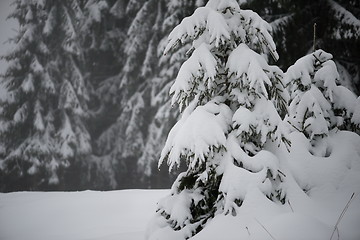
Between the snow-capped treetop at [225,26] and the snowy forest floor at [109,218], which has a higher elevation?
the snow-capped treetop at [225,26]

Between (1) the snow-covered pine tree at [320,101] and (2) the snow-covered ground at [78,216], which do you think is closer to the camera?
(1) the snow-covered pine tree at [320,101]

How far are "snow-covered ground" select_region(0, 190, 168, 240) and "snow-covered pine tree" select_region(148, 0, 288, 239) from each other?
1990 mm

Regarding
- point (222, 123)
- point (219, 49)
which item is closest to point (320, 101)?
point (219, 49)

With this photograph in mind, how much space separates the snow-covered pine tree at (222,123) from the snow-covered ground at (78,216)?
1.99m

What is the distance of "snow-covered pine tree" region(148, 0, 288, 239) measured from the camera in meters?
3.07

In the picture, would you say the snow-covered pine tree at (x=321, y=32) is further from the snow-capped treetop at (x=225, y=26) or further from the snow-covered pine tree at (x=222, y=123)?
the snow-covered pine tree at (x=222, y=123)

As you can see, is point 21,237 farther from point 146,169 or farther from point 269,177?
point 146,169

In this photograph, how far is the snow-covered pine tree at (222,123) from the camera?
10.1 feet

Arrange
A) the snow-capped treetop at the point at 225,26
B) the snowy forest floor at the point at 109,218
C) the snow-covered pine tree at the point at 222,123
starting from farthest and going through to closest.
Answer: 1. the snow-capped treetop at the point at 225,26
2. the snow-covered pine tree at the point at 222,123
3. the snowy forest floor at the point at 109,218

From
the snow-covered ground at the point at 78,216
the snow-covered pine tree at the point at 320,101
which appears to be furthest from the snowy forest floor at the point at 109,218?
the snow-covered pine tree at the point at 320,101

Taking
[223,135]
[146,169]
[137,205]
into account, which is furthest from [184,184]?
[146,169]

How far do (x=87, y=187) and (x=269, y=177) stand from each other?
17262 millimetres

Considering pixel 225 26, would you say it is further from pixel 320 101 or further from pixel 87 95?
pixel 87 95

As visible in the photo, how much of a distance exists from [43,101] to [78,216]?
1259 cm
